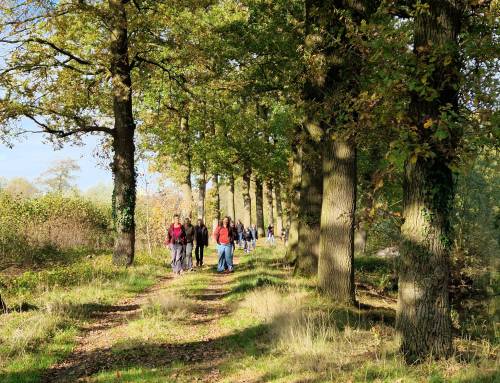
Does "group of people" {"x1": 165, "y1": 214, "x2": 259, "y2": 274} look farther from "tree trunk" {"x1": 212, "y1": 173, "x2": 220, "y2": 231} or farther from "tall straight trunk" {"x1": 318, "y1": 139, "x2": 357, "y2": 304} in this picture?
"tree trunk" {"x1": 212, "y1": 173, "x2": 220, "y2": 231}

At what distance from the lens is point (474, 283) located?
19125mm

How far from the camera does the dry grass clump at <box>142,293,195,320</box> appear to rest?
986 centimetres

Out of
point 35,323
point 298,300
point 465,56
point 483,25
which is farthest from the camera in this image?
point 298,300

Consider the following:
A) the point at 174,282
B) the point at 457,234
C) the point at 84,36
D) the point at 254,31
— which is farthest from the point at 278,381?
the point at 84,36

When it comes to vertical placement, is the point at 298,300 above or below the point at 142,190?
below

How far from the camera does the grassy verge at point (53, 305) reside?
23.2 ft

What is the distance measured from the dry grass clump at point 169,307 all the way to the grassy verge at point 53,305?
1234 millimetres

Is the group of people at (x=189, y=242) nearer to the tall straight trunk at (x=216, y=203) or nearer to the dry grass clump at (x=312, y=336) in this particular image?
the dry grass clump at (x=312, y=336)

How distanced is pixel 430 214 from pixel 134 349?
499 cm

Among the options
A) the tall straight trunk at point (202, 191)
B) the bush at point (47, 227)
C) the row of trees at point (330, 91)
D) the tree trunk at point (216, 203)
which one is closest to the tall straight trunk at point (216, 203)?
the tree trunk at point (216, 203)

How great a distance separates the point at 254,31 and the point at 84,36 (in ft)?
25.5

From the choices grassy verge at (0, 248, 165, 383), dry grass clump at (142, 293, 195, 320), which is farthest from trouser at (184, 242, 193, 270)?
dry grass clump at (142, 293, 195, 320)

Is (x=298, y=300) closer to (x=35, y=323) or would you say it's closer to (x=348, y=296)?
(x=348, y=296)

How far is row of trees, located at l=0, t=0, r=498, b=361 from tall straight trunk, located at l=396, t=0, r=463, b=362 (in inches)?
0.7
